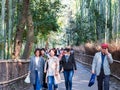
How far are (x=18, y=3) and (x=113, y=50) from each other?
33.6ft

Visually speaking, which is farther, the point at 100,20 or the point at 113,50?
the point at 100,20

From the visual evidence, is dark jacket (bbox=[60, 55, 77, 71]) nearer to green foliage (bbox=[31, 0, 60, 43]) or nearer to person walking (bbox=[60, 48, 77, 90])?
person walking (bbox=[60, 48, 77, 90])

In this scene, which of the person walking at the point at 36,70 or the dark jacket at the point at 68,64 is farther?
the dark jacket at the point at 68,64

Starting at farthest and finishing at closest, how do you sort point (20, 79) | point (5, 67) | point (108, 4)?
point (108, 4) → point (20, 79) → point (5, 67)

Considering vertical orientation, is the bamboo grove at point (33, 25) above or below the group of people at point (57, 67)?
above

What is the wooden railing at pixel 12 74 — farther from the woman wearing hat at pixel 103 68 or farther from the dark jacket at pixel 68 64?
the woman wearing hat at pixel 103 68

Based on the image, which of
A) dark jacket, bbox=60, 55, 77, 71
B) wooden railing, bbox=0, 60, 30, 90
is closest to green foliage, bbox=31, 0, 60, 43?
wooden railing, bbox=0, 60, 30, 90

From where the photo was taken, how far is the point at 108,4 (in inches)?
1993

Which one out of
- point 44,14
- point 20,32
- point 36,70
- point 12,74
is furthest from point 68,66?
point 44,14

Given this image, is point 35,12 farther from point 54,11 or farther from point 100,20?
point 100,20

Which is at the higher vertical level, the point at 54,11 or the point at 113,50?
the point at 54,11

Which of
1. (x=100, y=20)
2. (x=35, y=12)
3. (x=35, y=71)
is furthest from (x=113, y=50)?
(x=100, y=20)

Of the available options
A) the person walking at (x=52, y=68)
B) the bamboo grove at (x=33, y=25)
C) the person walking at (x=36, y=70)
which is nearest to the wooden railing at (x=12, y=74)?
the person walking at (x=36, y=70)

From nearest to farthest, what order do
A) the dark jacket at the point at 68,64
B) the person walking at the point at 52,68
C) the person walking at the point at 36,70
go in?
the person walking at the point at 52,68 → the person walking at the point at 36,70 → the dark jacket at the point at 68,64
